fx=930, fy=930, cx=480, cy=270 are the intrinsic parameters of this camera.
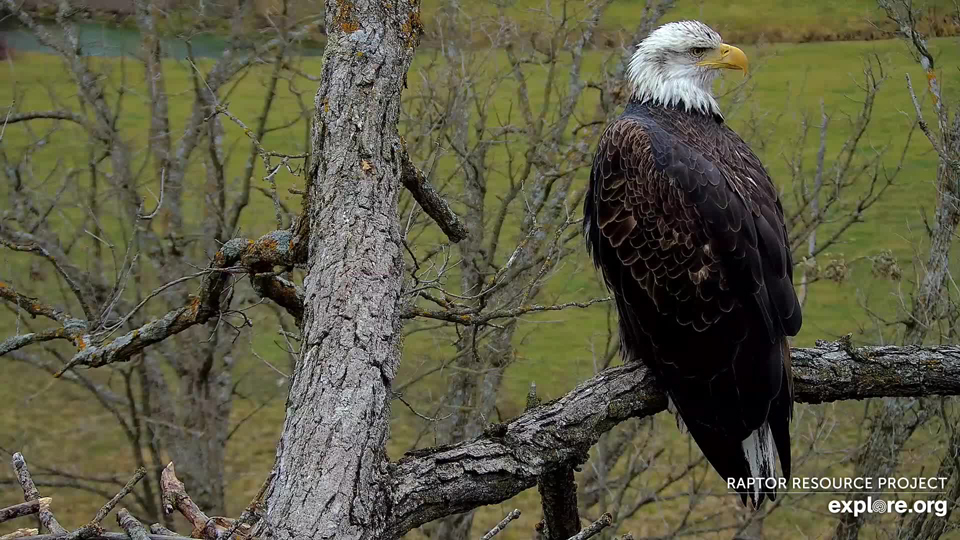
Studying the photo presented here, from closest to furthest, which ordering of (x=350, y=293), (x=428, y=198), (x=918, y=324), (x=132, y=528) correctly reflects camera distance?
1. (x=132, y=528)
2. (x=350, y=293)
3. (x=428, y=198)
4. (x=918, y=324)

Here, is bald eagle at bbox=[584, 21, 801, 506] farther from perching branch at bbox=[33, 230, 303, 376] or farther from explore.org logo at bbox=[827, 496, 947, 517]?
explore.org logo at bbox=[827, 496, 947, 517]

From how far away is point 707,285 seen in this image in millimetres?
2871

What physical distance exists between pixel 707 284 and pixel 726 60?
4.14ft

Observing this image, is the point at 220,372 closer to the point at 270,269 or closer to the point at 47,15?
the point at 47,15

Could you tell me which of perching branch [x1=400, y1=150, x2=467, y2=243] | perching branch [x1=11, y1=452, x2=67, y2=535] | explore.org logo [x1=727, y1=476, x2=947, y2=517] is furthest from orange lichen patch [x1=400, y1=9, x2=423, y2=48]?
explore.org logo [x1=727, y1=476, x2=947, y2=517]

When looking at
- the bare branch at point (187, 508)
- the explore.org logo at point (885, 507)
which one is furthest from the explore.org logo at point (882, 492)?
the bare branch at point (187, 508)

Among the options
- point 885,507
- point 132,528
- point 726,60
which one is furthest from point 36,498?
point 885,507

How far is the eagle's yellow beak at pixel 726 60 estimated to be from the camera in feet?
12.2

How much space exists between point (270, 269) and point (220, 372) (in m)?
3.09

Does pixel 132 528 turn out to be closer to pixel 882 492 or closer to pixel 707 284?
pixel 707 284

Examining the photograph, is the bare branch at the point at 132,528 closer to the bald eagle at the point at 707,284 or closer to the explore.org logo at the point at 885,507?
the bald eagle at the point at 707,284

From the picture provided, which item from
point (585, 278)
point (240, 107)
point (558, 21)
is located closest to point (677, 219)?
point (558, 21)

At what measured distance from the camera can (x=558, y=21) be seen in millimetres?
5562

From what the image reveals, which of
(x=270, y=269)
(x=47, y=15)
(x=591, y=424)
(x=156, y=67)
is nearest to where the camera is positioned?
(x=591, y=424)
